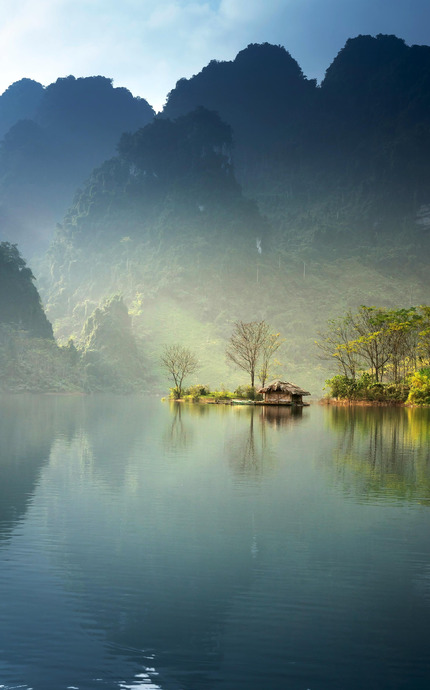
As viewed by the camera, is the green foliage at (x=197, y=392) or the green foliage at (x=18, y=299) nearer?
the green foliage at (x=197, y=392)

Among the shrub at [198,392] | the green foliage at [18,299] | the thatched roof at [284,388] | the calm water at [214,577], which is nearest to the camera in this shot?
the calm water at [214,577]

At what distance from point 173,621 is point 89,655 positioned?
3.60 ft

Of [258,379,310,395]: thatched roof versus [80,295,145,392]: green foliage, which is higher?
[80,295,145,392]: green foliage

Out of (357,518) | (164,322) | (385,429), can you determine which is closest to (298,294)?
(164,322)

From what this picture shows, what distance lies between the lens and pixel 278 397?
193 feet

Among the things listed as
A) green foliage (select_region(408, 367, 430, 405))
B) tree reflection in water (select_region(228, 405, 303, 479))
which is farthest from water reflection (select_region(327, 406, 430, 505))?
green foliage (select_region(408, 367, 430, 405))

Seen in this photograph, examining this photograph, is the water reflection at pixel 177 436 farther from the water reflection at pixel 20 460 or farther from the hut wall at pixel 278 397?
the hut wall at pixel 278 397

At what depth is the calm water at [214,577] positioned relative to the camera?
6023 mm

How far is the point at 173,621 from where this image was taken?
6.99 metres

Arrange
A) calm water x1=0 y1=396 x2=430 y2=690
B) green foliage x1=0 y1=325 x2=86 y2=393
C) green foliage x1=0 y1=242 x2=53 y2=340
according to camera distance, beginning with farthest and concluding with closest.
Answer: green foliage x1=0 y1=242 x2=53 y2=340 → green foliage x1=0 y1=325 x2=86 y2=393 → calm water x1=0 y1=396 x2=430 y2=690

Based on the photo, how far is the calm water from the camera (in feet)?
19.8

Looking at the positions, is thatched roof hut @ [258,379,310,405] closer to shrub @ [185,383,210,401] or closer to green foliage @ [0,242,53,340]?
shrub @ [185,383,210,401]

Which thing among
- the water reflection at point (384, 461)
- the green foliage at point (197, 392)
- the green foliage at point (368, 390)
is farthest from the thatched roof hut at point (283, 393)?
the water reflection at point (384, 461)

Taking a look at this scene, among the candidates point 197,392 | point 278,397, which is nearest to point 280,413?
point 278,397
